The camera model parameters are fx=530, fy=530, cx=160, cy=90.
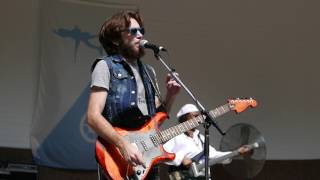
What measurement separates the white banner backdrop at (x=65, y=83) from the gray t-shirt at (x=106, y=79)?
223 centimetres

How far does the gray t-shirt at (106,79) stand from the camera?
87.4 inches

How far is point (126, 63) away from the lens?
2.34 m

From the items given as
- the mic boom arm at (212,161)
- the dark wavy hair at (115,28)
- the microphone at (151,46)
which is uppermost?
the dark wavy hair at (115,28)

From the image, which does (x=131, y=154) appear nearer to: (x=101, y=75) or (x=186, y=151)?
(x=101, y=75)

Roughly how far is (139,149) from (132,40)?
18.8 inches

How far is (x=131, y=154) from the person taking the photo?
80.7 inches

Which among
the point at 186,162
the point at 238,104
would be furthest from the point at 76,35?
the point at 238,104

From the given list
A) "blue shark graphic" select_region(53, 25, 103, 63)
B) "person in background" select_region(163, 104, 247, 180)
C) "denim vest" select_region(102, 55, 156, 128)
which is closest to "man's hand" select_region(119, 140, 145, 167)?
"denim vest" select_region(102, 55, 156, 128)

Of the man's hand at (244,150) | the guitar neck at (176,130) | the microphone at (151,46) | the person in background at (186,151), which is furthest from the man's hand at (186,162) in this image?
the microphone at (151,46)

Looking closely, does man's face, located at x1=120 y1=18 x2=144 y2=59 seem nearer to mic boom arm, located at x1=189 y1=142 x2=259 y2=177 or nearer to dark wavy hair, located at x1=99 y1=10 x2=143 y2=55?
dark wavy hair, located at x1=99 y1=10 x2=143 y2=55

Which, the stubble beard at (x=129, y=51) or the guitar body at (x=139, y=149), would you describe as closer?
the guitar body at (x=139, y=149)

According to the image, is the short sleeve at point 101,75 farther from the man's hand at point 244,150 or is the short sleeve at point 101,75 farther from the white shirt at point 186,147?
the man's hand at point 244,150

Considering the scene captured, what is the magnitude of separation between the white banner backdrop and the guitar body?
2237 mm

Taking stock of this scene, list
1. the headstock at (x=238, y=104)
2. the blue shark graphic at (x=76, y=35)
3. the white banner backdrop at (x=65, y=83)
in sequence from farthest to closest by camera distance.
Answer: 1. the blue shark graphic at (x=76, y=35)
2. the white banner backdrop at (x=65, y=83)
3. the headstock at (x=238, y=104)
